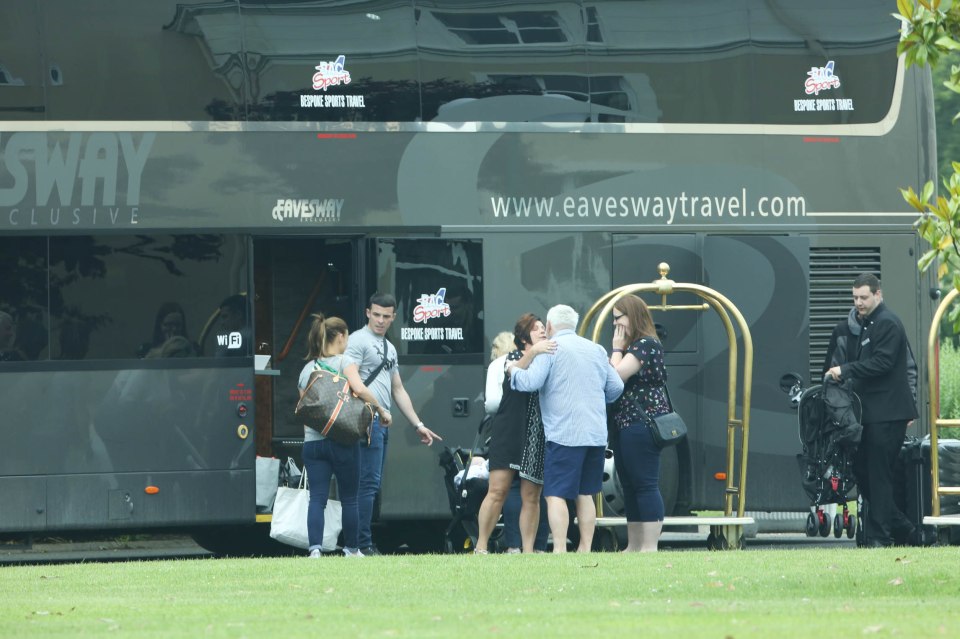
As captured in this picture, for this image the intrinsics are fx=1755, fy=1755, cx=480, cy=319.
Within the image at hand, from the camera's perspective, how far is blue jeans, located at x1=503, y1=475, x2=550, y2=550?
11.9 meters

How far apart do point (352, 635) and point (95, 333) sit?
17.6ft

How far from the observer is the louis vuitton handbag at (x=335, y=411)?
11453mm

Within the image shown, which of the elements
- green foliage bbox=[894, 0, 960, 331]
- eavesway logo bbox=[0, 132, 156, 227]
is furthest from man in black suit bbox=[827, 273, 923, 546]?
eavesway logo bbox=[0, 132, 156, 227]

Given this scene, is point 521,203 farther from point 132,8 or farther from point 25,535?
point 25,535

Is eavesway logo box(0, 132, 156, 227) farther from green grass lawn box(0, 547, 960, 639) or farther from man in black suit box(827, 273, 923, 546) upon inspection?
man in black suit box(827, 273, 923, 546)

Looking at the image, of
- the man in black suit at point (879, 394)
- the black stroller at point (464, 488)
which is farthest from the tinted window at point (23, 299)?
the man in black suit at point (879, 394)

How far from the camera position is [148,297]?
12.1m

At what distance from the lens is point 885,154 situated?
1307cm

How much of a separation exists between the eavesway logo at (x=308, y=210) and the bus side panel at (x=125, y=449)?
44.6 inches

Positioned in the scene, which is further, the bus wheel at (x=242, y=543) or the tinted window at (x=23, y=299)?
the bus wheel at (x=242, y=543)

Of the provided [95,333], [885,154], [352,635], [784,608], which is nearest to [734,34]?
[885,154]

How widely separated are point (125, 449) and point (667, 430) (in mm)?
3720

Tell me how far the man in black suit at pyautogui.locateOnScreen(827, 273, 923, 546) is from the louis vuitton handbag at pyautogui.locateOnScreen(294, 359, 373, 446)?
3262mm

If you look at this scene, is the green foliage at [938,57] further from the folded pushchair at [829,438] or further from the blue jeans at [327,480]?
the blue jeans at [327,480]
